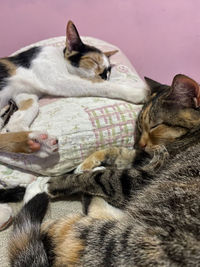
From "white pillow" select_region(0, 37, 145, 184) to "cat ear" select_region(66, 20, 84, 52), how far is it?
404 mm

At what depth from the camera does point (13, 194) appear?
4.41 feet

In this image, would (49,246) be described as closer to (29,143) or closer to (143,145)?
(29,143)

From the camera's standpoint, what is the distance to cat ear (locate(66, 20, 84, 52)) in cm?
172

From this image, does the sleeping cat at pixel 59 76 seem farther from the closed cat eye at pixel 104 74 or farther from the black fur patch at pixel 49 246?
the black fur patch at pixel 49 246

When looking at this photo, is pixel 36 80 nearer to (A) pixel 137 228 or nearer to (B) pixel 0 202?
(B) pixel 0 202

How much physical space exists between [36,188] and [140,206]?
1.69ft

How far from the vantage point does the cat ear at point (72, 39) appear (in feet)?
5.63

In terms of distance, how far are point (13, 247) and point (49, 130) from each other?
0.57 m

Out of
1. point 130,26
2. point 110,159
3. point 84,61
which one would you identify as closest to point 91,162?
point 110,159

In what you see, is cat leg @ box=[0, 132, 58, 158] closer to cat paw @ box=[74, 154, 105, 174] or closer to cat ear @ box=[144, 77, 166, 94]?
cat paw @ box=[74, 154, 105, 174]

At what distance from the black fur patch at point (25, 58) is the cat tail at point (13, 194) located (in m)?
0.75

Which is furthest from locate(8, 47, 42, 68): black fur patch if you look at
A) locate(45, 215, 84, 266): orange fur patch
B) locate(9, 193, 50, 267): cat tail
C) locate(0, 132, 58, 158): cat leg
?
locate(45, 215, 84, 266): orange fur patch

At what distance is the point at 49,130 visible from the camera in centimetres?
139

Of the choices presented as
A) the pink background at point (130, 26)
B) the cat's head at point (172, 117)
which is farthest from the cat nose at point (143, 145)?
the pink background at point (130, 26)
